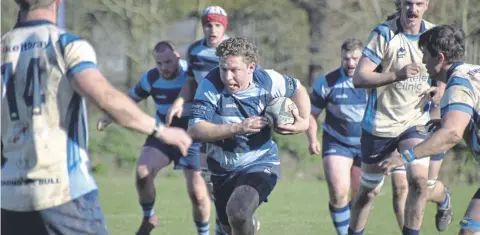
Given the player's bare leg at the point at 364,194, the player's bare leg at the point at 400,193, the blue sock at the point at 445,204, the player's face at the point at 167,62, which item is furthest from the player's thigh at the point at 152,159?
the blue sock at the point at 445,204

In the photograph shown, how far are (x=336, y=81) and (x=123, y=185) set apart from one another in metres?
5.76

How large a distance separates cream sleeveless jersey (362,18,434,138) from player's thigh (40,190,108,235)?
12.9 ft

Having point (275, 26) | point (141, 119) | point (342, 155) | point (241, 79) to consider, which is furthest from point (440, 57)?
point (275, 26)

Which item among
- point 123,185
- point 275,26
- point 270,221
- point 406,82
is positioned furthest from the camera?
point 275,26

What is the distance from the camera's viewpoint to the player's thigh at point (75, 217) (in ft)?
14.9

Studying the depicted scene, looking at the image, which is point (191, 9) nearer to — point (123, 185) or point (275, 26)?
point (275, 26)

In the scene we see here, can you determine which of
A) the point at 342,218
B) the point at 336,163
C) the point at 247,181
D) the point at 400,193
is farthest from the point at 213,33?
the point at 247,181

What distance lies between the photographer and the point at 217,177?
23.3 feet

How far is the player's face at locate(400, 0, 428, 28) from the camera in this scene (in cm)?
797

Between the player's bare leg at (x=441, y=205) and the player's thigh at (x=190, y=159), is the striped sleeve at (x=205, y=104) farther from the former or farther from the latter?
the player's bare leg at (x=441, y=205)

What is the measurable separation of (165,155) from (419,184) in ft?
8.95

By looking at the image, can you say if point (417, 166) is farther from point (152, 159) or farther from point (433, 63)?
point (152, 159)

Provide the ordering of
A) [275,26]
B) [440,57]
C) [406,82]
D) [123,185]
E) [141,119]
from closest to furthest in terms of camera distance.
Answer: [141,119], [440,57], [406,82], [123,185], [275,26]

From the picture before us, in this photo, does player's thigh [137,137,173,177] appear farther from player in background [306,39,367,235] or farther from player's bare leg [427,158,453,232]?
player's bare leg [427,158,453,232]
